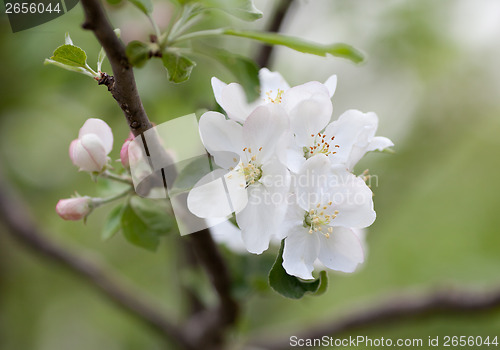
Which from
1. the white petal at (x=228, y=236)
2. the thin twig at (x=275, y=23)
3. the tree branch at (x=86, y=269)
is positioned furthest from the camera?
the tree branch at (x=86, y=269)

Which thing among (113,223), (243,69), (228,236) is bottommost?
(228,236)

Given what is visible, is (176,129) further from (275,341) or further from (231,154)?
(275,341)

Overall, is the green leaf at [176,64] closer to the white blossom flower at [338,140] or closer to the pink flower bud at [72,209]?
the white blossom flower at [338,140]

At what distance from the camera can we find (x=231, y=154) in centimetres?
73

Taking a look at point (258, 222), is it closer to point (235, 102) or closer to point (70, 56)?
point (235, 102)

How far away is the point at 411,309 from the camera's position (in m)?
1.49

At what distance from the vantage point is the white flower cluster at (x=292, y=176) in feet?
2.21

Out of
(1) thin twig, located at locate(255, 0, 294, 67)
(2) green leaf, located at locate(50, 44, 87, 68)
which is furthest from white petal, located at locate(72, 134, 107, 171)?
(1) thin twig, located at locate(255, 0, 294, 67)

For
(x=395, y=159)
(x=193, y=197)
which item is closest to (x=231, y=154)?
(x=193, y=197)

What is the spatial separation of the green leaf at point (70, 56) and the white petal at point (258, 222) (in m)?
0.29

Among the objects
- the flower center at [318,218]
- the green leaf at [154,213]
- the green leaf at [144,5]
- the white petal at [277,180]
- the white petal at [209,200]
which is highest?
the green leaf at [144,5]

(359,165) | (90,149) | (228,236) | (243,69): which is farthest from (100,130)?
(359,165)

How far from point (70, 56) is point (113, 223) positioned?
15.6 inches

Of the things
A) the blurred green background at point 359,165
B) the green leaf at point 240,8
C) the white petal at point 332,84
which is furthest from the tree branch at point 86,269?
the green leaf at point 240,8
